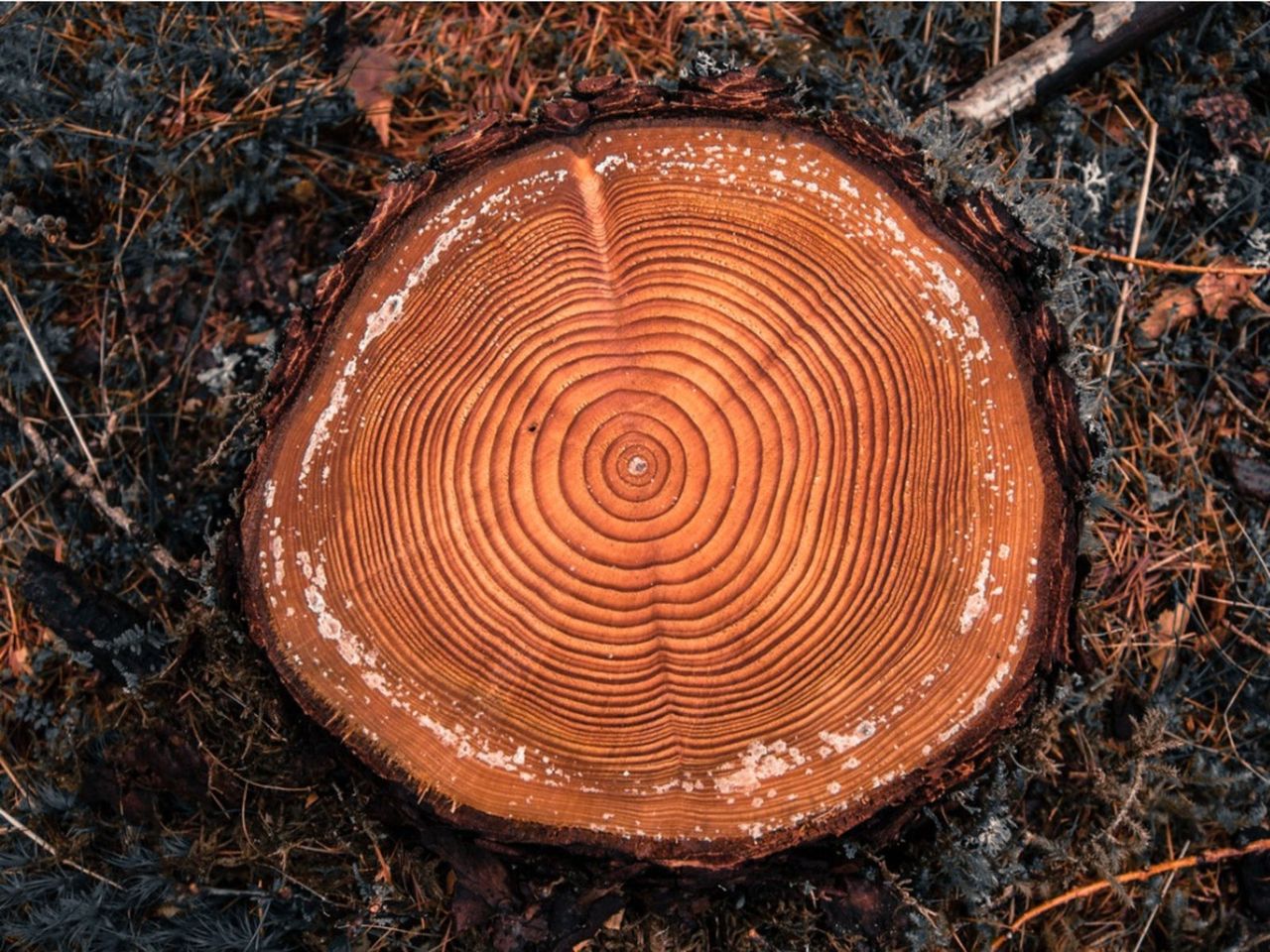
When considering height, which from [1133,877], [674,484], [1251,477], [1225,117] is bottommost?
[1133,877]

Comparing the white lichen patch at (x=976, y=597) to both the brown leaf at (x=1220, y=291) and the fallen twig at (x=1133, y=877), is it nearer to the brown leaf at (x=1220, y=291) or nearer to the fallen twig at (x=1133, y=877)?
the fallen twig at (x=1133, y=877)

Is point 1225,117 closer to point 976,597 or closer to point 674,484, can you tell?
point 976,597

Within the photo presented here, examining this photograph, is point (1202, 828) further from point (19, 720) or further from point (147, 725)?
point (19, 720)

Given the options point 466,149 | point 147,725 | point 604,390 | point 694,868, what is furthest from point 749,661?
point 147,725

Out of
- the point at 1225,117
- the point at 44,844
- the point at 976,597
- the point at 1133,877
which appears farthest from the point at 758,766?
the point at 1225,117

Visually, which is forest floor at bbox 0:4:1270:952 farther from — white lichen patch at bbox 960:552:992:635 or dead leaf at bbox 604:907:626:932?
white lichen patch at bbox 960:552:992:635

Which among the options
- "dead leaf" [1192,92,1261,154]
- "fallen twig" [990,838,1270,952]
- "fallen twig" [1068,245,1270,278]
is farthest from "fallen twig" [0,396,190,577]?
"dead leaf" [1192,92,1261,154]
